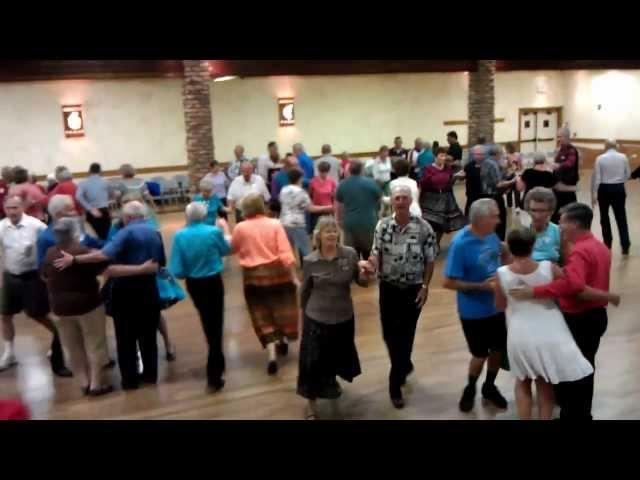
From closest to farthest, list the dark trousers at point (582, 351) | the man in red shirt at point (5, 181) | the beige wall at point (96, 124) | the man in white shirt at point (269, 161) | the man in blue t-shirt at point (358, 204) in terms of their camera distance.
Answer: the dark trousers at point (582, 351) → the man in blue t-shirt at point (358, 204) → the man in red shirt at point (5, 181) → the man in white shirt at point (269, 161) → the beige wall at point (96, 124)

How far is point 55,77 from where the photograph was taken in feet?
43.5

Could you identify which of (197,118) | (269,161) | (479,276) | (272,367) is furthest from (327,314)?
(197,118)

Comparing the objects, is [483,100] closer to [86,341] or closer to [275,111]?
[275,111]

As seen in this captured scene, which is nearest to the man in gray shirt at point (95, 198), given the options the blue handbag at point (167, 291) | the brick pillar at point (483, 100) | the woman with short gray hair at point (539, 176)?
the blue handbag at point (167, 291)

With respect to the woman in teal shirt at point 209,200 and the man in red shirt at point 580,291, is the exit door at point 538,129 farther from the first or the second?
the man in red shirt at point 580,291

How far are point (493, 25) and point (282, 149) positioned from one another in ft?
43.7

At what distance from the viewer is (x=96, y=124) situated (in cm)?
1464

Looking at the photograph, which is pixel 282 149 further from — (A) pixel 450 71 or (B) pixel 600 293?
(B) pixel 600 293

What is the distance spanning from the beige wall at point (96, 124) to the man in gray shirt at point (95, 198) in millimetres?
6450

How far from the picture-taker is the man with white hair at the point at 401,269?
14.3ft

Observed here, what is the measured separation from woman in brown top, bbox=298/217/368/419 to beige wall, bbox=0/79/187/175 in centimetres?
1170

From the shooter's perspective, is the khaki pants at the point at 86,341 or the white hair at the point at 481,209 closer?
the white hair at the point at 481,209
